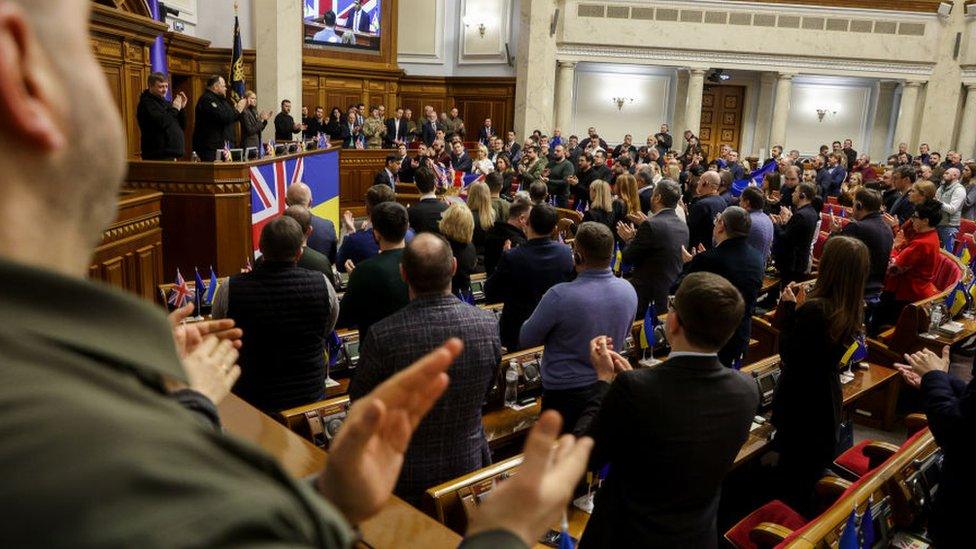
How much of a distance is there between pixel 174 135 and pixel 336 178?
3302 millimetres

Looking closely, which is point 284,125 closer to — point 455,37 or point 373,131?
point 373,131

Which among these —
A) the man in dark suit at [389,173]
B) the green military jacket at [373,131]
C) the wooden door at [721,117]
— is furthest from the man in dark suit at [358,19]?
the wooden door at [721,117]

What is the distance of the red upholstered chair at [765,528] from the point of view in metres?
2.49

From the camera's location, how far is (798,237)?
6.62 m

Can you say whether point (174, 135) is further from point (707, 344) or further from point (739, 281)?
point (707, 344)

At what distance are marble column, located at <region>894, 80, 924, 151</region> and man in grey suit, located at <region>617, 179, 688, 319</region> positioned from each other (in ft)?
47.6

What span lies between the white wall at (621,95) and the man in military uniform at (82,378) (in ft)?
58.6

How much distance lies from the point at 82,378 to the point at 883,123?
21.2 meters

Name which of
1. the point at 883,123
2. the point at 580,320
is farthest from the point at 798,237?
the point at 883,123

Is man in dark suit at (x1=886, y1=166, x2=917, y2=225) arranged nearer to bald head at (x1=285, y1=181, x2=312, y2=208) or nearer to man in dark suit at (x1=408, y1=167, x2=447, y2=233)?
man in dark suit at (x1=408, y1=167, x2=447, y2=233)

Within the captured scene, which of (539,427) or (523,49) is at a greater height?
(523,49)

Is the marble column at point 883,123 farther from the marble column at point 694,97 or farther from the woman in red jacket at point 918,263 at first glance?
the woman in red jacket at point 918,263

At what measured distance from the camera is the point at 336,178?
9852mm

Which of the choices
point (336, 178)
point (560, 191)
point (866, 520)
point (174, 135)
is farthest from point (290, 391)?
point (560, 191)
